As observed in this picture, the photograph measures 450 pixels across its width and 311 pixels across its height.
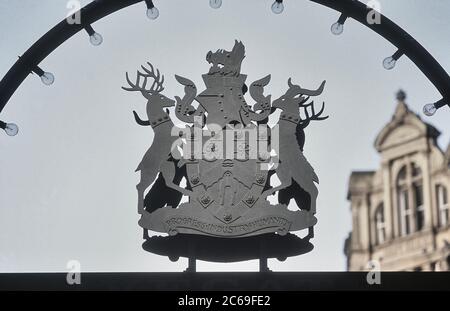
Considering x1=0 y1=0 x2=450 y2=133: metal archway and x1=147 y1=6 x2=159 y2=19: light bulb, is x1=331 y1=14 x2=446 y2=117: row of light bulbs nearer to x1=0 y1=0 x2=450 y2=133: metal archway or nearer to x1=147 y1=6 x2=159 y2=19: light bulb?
x1=0 y1=0 x2=450 y2=133: metal archway

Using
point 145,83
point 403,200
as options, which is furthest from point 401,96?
point 145,83

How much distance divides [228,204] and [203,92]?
4.28ft

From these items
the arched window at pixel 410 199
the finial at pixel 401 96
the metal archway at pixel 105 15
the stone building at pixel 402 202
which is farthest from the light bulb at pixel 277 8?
the finial at pixel 401 96

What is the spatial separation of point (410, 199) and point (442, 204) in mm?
1638

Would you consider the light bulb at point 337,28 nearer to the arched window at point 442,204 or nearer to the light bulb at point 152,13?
the light bulb at point 152,13

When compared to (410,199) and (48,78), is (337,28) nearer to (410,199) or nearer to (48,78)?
(48,78)

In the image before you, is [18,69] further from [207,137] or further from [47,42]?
[207,137]

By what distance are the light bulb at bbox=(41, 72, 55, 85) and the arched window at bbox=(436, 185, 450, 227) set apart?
128 feet

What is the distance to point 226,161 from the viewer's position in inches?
600

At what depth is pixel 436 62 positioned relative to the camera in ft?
49.0

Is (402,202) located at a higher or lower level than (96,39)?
higher

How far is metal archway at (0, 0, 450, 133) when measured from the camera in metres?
14.9
